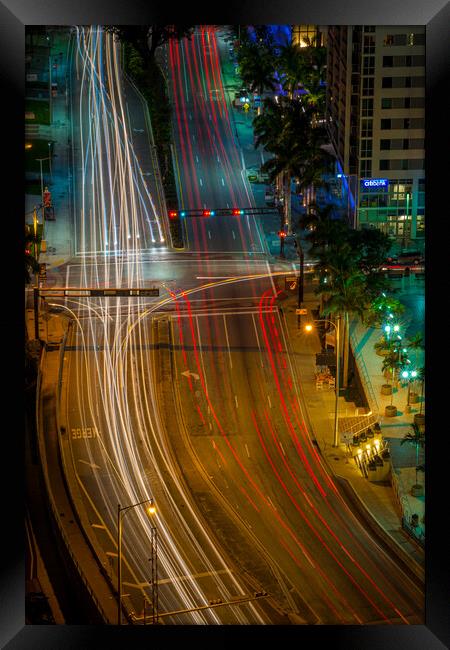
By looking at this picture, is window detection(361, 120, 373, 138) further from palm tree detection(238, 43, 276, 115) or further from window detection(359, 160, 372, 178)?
palm tree detection(238, 43, 276, 115)

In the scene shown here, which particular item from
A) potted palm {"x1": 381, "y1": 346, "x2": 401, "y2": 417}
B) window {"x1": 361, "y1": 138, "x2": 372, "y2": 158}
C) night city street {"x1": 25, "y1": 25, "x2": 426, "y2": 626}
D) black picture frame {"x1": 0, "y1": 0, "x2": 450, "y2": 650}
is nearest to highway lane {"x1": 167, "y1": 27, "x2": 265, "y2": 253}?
night city street {"x1": 25, "y1": 25, "x2": 426, "y2": 626}

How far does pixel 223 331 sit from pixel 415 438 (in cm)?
2584

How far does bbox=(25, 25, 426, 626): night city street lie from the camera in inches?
2447

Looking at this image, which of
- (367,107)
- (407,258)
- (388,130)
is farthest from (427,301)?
(367,107)

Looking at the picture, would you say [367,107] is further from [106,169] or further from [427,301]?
[427,301]

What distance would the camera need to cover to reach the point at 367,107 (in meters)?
111

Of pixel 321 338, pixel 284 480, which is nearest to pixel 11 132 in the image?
pixel 284 480

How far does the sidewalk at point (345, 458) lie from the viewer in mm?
65625

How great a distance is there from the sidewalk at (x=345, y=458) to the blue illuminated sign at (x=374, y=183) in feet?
64.5

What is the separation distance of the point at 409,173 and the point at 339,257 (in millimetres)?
27921

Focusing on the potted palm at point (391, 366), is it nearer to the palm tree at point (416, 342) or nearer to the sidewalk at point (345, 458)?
the palm tree at point (416, 342)

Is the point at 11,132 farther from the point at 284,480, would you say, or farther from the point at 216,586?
the point at 284,480

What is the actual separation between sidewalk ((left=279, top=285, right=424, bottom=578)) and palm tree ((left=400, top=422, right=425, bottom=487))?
1.50 m

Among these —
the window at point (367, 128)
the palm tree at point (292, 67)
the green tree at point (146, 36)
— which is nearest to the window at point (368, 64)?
the window at point (367, 128)
